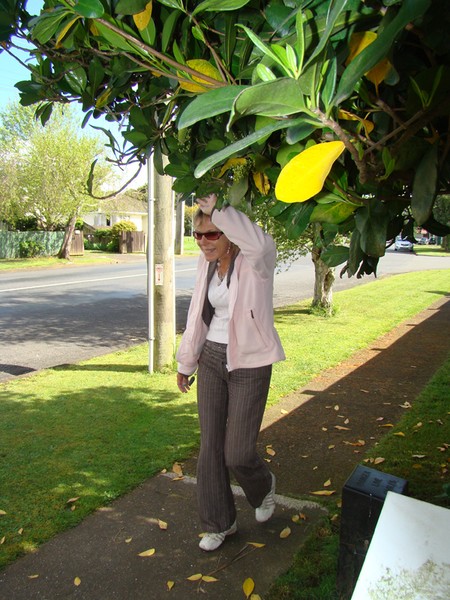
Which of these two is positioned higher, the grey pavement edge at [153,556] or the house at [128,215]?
the house at [128,215]

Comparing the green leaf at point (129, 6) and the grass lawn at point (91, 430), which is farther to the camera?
the grass lawn at point (91, 430)

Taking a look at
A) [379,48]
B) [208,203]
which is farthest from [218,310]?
[379,48]

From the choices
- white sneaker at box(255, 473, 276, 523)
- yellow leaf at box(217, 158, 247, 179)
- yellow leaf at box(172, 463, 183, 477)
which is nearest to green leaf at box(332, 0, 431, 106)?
yellow leaf at box(217, 158, 247, 179)

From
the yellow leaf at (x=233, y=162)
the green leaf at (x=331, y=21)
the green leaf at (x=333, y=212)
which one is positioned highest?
the green leaf at (x=331, y=21)

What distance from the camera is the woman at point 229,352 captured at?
3213 millimetres

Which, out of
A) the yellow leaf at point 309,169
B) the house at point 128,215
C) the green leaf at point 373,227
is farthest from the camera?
the house at point 128,215

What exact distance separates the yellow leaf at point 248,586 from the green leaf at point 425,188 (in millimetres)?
2464

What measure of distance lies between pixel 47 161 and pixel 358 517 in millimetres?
28134

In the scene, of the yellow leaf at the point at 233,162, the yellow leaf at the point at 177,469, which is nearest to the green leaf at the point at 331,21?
the yellow leaf at the point at 233,162

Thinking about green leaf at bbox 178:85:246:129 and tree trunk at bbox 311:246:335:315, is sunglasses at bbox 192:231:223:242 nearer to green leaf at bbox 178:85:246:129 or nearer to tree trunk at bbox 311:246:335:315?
green leaf at bbox 178:85:246:129

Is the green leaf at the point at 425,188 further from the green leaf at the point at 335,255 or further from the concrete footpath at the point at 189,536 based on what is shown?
the concrete footpath at the point at 189,536

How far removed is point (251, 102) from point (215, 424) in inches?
107

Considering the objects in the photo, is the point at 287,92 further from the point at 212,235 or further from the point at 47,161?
the point at 47,161

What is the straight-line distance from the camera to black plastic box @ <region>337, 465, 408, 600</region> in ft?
8.83
